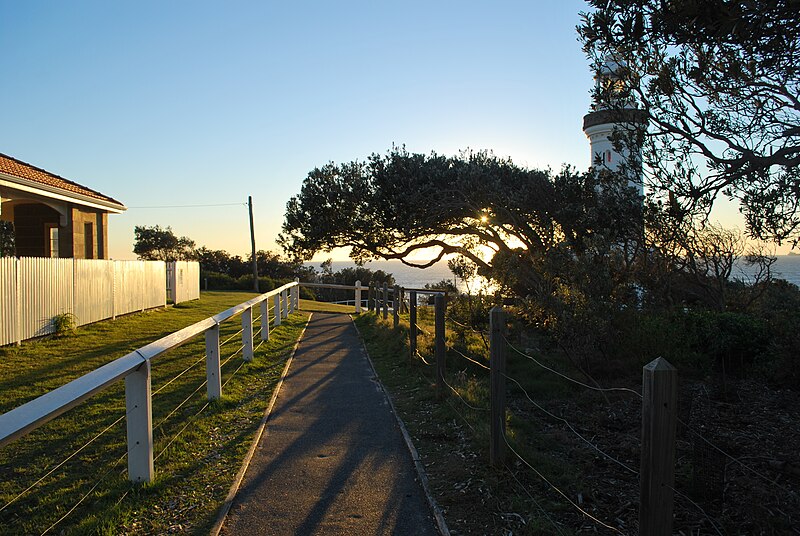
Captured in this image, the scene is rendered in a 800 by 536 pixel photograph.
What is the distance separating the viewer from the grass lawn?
4.14 meters

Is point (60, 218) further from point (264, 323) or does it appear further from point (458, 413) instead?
point (458, 413)

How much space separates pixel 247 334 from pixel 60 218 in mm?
12714

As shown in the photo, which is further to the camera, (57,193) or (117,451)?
(57,193)

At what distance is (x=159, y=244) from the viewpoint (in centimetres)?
5256

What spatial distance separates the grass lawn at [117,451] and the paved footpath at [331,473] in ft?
0.86

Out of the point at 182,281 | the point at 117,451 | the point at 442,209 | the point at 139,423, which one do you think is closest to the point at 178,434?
the point at 117,451

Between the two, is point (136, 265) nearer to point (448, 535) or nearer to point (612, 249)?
point (612, 249)

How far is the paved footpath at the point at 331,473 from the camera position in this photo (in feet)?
13.6

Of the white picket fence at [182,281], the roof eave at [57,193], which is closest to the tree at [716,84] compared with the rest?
the roof eave at [57,193]

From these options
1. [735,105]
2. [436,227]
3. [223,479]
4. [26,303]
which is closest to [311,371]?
[223,479]

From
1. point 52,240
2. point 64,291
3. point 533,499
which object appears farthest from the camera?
point 52,240

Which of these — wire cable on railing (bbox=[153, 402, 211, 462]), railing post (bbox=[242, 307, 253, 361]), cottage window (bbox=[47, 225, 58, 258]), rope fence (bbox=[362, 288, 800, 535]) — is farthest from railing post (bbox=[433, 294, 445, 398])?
cottage window (bbox=[47, 225, 58, 258])

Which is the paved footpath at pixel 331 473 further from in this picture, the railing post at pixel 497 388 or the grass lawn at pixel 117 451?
the railing post at pixel 497 388

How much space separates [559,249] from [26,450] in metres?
7.34
